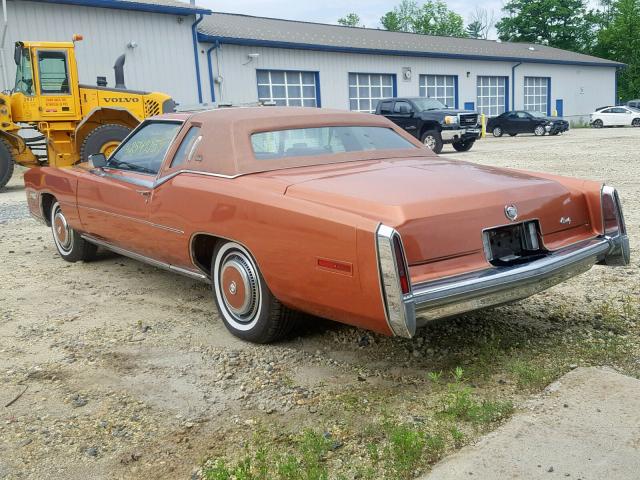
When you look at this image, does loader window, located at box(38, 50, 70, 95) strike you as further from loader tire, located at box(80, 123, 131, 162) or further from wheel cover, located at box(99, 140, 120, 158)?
wheel cover, located at box(99, 140, 120, 158)

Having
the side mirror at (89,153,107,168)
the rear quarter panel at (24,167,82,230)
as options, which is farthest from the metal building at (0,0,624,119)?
the side mirror at (89,153,107,168)

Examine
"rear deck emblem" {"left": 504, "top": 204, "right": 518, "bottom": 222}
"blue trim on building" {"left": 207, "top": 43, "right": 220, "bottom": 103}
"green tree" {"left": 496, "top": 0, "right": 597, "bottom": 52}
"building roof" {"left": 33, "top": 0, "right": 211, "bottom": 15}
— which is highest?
"green tree" {"left": 496, "top": 0, "right": 597, "bottom": 52}

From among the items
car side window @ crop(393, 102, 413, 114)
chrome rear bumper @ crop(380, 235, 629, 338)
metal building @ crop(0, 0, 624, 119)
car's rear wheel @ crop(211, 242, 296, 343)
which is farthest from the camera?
car side window @ crop(393, 102, 413, 114)

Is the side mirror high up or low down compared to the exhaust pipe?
down

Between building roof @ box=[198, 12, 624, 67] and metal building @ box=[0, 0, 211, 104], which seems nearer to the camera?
metal building @ box=[0, 0, 211, 104]

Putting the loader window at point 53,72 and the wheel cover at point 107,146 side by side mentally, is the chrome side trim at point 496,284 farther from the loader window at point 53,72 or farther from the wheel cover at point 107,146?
the loader window at point 53,72

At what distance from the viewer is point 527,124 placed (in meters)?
30.6

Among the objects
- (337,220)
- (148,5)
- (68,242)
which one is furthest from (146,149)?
(148,5)

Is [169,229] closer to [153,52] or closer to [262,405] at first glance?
[262,405]

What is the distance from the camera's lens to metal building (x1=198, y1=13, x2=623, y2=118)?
914 inches

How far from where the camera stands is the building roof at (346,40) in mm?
23797

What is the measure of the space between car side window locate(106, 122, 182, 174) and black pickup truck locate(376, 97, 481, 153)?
15717 mm

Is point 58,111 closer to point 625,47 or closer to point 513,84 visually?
point 513,84

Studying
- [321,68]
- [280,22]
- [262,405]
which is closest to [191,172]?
[262,405]
